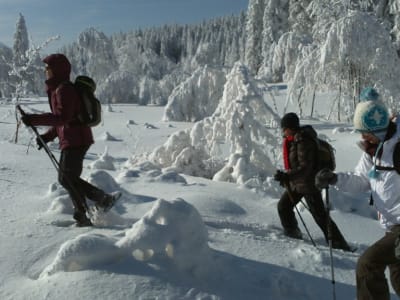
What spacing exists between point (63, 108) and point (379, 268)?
2.92 metres

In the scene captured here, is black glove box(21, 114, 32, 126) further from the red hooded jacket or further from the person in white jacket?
the person in white jacket

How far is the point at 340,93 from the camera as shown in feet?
50.1

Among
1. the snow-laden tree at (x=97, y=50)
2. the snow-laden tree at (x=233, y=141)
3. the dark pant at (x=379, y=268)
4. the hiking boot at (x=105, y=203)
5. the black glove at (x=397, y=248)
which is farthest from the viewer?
the snow-laden tree at (x=97, y=50)

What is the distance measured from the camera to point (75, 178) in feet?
14.0

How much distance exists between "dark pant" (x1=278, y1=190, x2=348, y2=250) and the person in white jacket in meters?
1.73

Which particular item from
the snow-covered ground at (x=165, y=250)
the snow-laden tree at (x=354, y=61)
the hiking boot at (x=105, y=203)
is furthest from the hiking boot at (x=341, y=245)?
the snow-laden tree at (x=354, y=61)

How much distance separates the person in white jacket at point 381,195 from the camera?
2.81 m

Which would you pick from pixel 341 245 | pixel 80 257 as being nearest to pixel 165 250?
pixel 80 257

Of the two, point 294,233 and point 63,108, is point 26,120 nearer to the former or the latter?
point 63,108

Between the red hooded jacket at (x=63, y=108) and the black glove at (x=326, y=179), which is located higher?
the red hooded jacket at (x=63, y=108)

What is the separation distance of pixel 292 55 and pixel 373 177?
14.7m

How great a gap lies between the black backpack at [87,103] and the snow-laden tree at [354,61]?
1111 centimetres

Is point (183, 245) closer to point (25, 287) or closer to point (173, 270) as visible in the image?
point (173, 270)

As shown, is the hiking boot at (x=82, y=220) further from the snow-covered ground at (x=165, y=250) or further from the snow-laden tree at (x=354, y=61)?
the snow-laden tree at (x=354, y=61)
